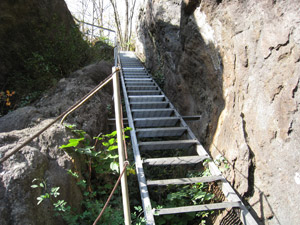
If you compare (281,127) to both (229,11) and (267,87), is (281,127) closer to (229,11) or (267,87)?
(267,87)

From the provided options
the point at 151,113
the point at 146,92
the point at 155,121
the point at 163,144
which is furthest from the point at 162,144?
the point at 146,92

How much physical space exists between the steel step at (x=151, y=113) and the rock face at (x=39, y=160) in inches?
31.7

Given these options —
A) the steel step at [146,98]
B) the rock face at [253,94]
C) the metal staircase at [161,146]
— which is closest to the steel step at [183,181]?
the metal staircase at [161,146]

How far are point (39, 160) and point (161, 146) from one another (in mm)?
2021

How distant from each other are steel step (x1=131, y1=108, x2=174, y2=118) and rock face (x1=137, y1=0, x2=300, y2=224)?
691 mm

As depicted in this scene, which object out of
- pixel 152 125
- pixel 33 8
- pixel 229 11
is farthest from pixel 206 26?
pixel 33 8

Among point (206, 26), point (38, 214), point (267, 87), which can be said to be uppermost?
point (206, 26)

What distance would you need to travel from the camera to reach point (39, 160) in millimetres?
2064

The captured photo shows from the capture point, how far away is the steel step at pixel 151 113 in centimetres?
447

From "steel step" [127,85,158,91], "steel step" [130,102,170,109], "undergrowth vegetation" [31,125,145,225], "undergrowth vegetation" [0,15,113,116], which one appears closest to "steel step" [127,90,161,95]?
"steel step" [127,85,158,91]

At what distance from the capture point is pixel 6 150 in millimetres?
1977

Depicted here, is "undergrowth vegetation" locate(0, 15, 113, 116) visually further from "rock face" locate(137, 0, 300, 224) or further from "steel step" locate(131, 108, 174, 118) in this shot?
"rock face" locate(137, 0, 300, 224)

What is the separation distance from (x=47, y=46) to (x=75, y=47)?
2.26 ft

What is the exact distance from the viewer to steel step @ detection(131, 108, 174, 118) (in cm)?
447
